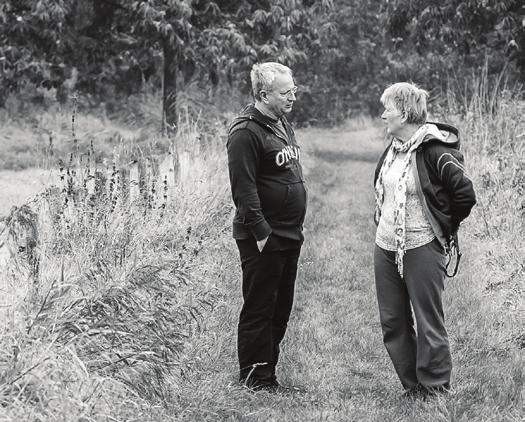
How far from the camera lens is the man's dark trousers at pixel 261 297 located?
14.2 feet

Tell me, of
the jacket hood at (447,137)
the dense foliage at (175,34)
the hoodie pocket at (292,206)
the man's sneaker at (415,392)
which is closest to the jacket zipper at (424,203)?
the jacket hood at (447,137)

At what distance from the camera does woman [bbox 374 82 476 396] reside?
4062 mm

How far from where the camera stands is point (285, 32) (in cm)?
1792

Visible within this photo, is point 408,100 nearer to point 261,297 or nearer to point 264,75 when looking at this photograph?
point 264,75

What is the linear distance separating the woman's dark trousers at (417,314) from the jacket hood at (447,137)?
541mm

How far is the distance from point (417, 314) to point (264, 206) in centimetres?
105

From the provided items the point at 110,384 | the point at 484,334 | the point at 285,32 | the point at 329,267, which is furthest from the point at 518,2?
the point at 110,384

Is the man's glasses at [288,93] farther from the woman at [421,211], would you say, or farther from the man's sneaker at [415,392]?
the man's sneaker at [415,392]

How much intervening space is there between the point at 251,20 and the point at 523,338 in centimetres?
1212

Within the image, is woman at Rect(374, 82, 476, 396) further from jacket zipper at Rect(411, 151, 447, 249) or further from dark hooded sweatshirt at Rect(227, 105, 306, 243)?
dark hooded sweatshirt at Rect(227, 105, 306, 243)

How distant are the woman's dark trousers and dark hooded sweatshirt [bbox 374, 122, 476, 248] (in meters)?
0.16

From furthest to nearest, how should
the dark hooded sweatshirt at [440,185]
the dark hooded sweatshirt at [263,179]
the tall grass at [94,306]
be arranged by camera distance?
the dark hooded sweatshirt at [263,179] < the dark hooded sweatshirt at [440,185] < the tall grass at [94,306]

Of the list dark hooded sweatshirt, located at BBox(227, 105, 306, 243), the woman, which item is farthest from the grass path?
dark hooded sweatshirt, located at BBox(227, 105, 306, 243)

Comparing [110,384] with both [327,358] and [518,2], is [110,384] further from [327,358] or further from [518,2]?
[518,2]
